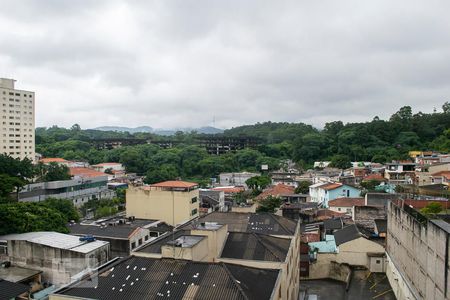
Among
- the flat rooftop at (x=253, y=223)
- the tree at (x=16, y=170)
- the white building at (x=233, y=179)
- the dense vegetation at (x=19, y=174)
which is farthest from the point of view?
the white building at (x=233, y=179)

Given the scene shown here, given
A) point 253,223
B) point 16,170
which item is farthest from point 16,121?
point 253,223

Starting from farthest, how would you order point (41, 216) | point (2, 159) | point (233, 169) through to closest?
point (233, 169) < point (2, 159) < point (41, 216)

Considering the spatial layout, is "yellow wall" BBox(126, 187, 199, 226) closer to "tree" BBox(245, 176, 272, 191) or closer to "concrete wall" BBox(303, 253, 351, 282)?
"concrete wall" BBox(303, 253, 351, 282)

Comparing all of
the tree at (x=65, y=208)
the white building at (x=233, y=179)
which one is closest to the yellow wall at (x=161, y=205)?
the tree at (x=65, y=208)

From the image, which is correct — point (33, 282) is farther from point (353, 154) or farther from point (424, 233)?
point (353, 154)

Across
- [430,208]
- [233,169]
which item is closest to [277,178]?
[233,169]

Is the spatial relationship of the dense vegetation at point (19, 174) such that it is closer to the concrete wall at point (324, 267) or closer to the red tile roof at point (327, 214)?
the concrete wall at point (324, 267)
